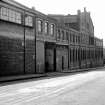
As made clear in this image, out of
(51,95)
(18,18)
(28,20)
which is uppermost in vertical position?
(28,20)

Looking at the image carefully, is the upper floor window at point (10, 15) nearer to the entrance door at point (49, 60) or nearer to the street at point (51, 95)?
the entrance door at point (49, 60)

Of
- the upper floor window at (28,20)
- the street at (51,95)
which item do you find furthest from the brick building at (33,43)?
the street at (51,95)

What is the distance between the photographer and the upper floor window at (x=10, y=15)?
26.4 m

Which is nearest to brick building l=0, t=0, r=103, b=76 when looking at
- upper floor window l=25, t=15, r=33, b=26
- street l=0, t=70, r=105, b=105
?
upper floor window l=25, t=15, r=33, b=26

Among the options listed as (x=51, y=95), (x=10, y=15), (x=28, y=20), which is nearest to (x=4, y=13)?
(x=10, y=15)

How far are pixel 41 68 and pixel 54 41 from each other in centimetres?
743

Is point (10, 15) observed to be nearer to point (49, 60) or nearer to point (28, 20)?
point (28, 20)

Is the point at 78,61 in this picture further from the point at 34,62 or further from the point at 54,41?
the point at 34,62

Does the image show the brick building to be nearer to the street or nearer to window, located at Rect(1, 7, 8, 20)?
window, located at Rect(1, 7, 8, 20)

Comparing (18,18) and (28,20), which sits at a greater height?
(28,20)

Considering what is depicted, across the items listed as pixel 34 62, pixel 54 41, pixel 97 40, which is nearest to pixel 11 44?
pixel 34 62

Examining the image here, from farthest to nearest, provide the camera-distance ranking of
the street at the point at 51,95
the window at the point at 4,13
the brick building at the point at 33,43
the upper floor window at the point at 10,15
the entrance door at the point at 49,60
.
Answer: the entrance door at the point at 49,60
the brick building at the point at 33,43
the upper floor window at the point at 10,15
the window at the point at 4,13
the street at the point at 51,95

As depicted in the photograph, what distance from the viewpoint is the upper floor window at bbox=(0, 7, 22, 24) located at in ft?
86.5

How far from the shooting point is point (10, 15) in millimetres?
27750
